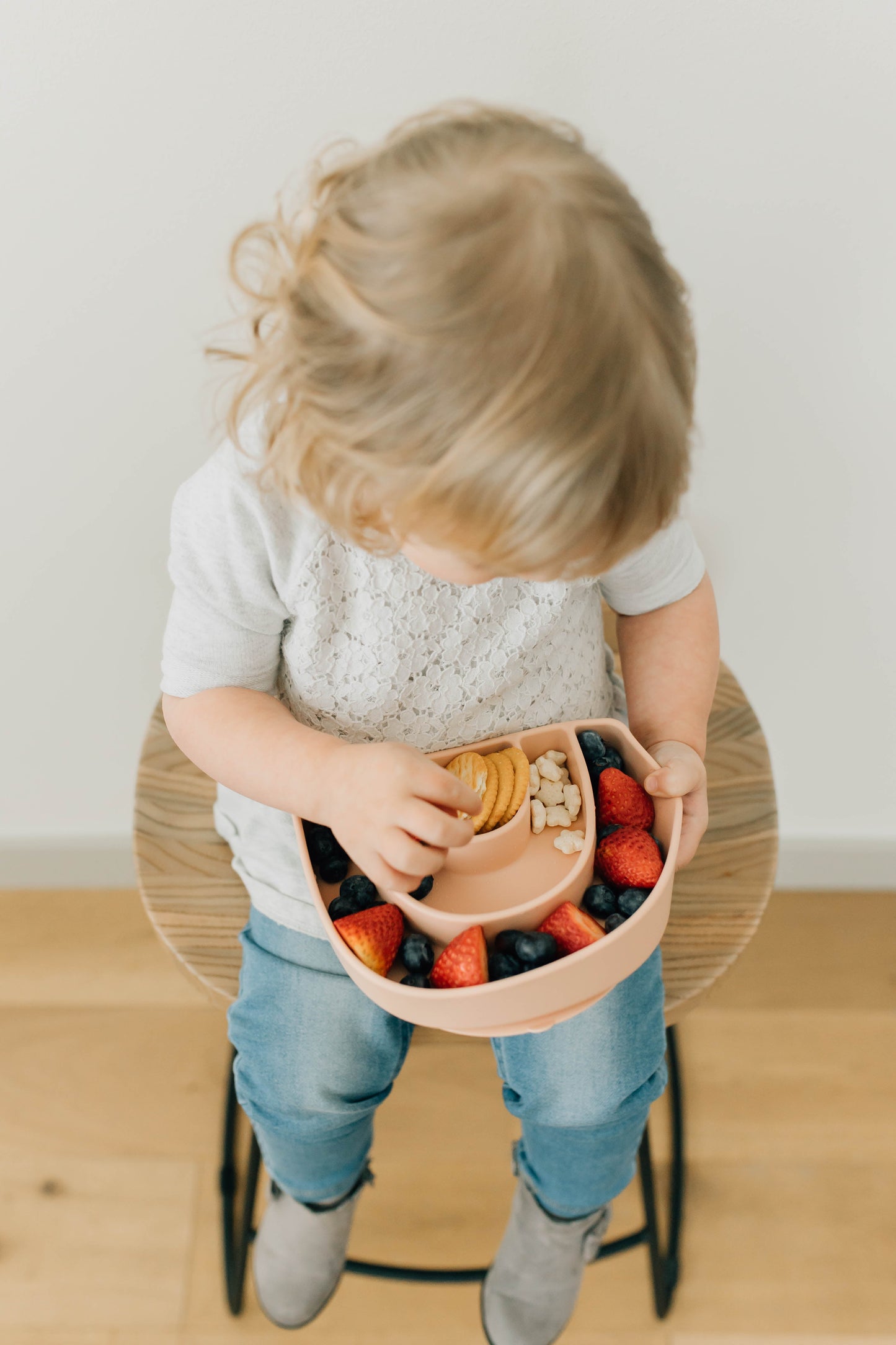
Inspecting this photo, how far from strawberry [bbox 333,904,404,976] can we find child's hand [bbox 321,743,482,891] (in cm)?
2

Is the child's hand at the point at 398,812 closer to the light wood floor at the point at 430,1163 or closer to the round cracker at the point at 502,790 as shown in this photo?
the round cracker at the point at 502,790

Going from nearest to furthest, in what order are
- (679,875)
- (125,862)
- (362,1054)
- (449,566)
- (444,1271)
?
(449,566) < (362,1054) < (679,875) < (444,1271) < (125,862)

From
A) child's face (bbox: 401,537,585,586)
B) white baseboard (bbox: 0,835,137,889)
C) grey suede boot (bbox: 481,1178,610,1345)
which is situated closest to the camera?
child's face (bbox: 401,537,585,586)

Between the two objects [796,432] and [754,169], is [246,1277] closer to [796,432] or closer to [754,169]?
[796,432]

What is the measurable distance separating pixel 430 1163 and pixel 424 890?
718 mm

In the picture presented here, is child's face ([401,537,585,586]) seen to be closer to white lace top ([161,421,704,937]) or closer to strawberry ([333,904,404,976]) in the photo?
white lace top ([161,421,704,937])

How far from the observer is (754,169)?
2.54 ft

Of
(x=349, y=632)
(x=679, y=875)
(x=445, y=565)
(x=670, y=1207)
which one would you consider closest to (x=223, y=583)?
(x=349, y=632)

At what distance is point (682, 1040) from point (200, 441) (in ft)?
3.24

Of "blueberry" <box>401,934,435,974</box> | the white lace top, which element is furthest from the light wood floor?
"blueberry" <box>401,934,435,974</box>

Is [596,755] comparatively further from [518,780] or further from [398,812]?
[398,812]

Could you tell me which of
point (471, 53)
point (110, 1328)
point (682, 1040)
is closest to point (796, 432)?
point (471, 53)

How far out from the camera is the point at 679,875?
890mm

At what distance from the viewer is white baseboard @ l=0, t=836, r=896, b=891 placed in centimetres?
140
